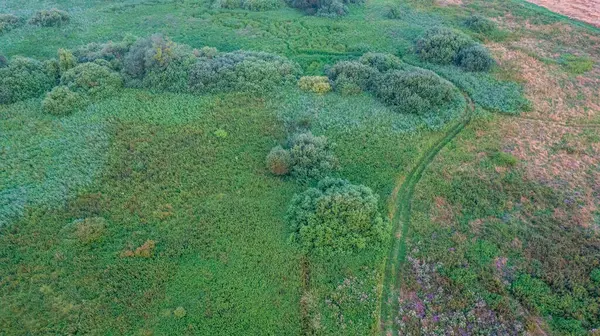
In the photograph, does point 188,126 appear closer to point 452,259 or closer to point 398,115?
point 398,115

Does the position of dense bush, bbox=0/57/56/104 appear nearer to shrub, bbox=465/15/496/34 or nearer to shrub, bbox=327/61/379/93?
shrub, bbox=327/61/379/93

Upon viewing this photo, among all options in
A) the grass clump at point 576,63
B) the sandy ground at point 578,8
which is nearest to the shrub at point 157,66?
the grass clump at point 576,63

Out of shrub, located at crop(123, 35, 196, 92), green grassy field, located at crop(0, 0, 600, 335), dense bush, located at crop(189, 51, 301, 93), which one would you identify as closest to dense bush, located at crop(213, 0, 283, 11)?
green grassy field, located at crop(0, 0, 600, 335)

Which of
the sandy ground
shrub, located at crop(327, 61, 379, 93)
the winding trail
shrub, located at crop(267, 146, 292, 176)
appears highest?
the sandy ground

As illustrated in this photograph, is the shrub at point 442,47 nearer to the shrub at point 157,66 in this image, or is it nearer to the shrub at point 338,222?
the shrub at point 338,222

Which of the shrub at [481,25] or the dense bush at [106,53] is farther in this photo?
the shrub at [481,25]

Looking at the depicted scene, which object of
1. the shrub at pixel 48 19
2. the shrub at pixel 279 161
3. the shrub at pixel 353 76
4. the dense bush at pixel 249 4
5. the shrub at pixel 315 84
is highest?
the dense bush at pixel 249 4

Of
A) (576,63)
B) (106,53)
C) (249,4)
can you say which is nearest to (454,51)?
(576,63)

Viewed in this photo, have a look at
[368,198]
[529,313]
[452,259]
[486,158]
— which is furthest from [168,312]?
[486,158]
